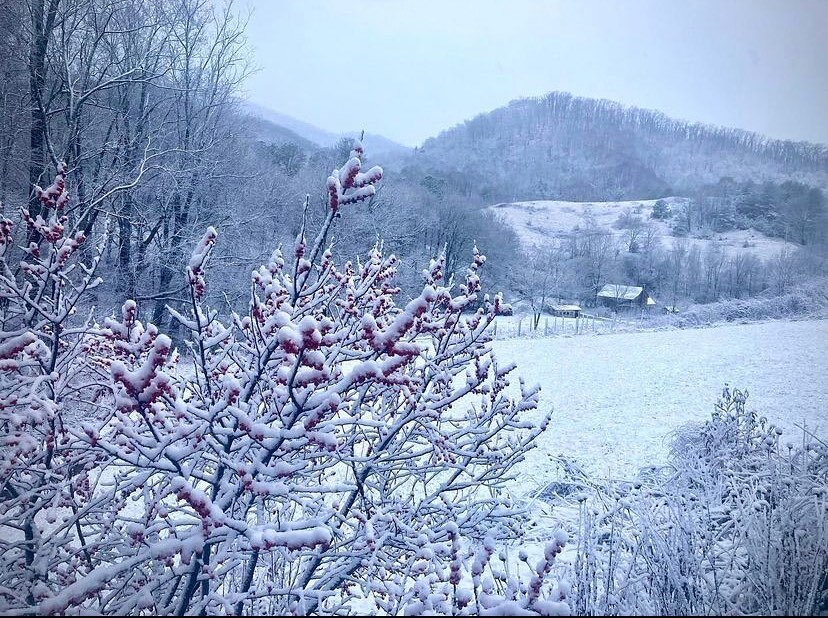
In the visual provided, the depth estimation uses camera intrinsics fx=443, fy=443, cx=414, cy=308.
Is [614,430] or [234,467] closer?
[234,467]

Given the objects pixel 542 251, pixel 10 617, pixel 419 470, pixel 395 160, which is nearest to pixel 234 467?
pixel 10 617

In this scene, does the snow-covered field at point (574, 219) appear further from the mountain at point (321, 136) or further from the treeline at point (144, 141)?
the treeline at point (144, 141)

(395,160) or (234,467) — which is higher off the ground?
(395,160)

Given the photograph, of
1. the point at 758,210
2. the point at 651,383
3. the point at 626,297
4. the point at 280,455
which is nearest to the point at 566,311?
the point at 626,297

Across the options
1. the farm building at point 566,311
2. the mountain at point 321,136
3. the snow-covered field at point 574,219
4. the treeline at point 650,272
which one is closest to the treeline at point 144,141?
the mountain at point 321,136

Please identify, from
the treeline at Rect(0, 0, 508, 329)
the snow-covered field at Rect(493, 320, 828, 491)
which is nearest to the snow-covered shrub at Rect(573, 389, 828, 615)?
the snow-covered field at Rect(493, 320, 828, 491)

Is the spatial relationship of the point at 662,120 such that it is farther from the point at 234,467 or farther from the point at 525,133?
the point at 234,467

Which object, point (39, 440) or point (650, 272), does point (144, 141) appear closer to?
point (39, 440)
